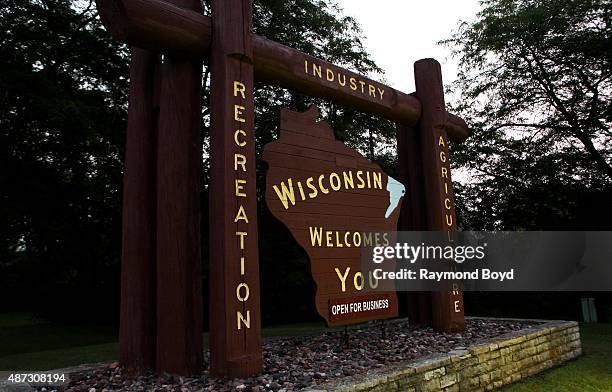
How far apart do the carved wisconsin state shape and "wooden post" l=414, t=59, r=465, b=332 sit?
89 centimetres

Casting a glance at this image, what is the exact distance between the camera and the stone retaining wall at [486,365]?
11.4ft

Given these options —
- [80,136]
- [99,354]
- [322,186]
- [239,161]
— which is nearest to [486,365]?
[322,186]

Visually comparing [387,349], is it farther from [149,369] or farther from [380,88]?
[380,88]

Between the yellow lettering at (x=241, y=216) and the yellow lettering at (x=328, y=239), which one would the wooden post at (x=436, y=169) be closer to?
the yellow lettering at (x=328, y=239)

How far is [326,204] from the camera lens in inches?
184

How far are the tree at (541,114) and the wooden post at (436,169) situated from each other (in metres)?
5.98

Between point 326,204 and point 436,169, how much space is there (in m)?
1.96

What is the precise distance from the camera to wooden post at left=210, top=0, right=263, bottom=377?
3.42 m

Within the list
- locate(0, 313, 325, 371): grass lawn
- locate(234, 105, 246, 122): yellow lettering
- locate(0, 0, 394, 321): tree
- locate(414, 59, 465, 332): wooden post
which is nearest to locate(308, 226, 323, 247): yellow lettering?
locate(234, 105, 246, 122): yellow lettering

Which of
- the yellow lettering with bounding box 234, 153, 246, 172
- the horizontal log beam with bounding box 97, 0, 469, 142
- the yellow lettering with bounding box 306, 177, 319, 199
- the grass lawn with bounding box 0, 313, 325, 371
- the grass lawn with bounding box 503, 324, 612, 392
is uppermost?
the horizontal log beam with bounding box 97, 0, 469, 142

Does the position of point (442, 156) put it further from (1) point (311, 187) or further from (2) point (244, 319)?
(2) point (244, 319)

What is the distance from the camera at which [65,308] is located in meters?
11.6

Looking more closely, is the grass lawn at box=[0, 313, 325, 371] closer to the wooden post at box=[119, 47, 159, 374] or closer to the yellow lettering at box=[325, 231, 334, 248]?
the wooden post at box=[119, 47, 159, 374]

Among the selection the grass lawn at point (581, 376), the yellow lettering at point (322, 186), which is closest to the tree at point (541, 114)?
the grass lawn at point (581, 376)
